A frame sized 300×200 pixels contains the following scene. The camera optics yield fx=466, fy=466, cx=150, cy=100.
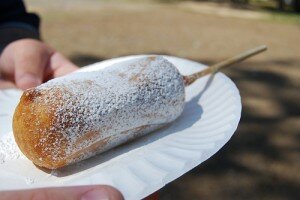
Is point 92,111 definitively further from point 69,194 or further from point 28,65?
point 28,65

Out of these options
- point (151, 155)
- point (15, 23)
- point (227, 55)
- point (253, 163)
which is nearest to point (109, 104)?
point (151, 155)

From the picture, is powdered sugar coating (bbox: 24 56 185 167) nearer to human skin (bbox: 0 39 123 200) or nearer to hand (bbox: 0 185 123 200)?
hand (bbox: 0 185 123 200)

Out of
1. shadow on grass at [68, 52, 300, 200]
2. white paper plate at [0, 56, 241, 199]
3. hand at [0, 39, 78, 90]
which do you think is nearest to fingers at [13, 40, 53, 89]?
hand at [0, 39, 78, 90]

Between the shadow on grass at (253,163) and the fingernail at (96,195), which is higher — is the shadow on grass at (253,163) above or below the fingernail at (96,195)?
below

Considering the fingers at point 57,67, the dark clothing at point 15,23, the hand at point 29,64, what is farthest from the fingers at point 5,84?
the dark clothing at point 15,23

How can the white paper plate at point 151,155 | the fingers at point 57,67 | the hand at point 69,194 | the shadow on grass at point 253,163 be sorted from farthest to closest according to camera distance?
the shadow on grass at point 253,163 → the fingers at point 57,67 → the white paper plate at point 151,155 → the hand at point 69,194

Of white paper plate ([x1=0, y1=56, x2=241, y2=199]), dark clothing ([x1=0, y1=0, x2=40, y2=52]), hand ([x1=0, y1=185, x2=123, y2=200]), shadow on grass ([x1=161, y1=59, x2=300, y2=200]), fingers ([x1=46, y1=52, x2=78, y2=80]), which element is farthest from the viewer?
shadow on grass ([x1=161, y1=59, x2=300, y2=200])

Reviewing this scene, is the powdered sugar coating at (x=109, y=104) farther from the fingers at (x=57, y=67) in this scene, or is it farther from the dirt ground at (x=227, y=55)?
the dirt ground at (x=227, y=55)

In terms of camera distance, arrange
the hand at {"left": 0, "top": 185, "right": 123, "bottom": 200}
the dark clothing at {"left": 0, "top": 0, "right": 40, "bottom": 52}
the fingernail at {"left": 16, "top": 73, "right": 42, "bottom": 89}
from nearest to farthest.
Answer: the hand at {"left": 0, "top": 185, "right": 123, "bottom": 200} < the fingernail at {"left": 16, "top": 73, "right": 42, "bottom": 89} < the dark clothing at {"left": 0, "top": 0, "right": 40, "bottom": 52}
